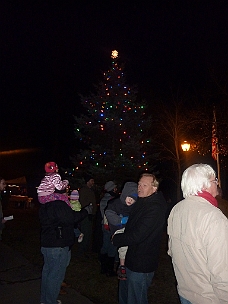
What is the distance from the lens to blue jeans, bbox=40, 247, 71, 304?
185 inches

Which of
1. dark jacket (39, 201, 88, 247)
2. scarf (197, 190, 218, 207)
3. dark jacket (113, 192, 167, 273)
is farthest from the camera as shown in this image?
dark jacket (39, 201, 88, 247)

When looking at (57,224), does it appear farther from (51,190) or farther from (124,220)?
(124,220)

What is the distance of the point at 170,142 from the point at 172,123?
79.7 inches

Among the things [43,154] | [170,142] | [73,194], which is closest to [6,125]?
[43,154]

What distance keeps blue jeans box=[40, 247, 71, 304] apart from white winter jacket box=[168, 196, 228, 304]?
2196mm

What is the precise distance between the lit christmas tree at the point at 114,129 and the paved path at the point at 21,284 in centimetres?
641

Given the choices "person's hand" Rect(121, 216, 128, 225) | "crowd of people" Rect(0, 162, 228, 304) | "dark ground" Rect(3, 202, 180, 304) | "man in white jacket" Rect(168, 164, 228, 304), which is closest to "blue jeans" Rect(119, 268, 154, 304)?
"crowd of people" Rect(0, 162, 228, 304)

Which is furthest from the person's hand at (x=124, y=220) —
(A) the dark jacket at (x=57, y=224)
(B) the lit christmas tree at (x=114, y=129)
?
(B) the lit christmas tree at (x=114, y=129)

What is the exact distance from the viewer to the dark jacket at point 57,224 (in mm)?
4656

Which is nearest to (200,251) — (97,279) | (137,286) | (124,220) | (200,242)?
(200,242)

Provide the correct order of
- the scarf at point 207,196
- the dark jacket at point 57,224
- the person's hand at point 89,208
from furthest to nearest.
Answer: the person's hand at point 89,208
the dark jacket at point 57,224
the scarf at point 207,196

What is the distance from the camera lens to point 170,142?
22.8 m

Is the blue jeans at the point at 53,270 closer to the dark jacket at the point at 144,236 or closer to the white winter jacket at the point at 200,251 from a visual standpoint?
the dark jacket at the point at 144,236

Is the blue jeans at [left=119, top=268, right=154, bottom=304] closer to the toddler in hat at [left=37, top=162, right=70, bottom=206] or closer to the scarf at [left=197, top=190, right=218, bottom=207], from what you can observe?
the toddler in hat at [left=37, top=162, right=70, bottom=206]
